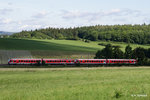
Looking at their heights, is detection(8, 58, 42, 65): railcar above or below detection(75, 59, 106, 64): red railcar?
above

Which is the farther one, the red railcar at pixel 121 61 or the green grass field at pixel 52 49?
the green grass field at pixel 52 49

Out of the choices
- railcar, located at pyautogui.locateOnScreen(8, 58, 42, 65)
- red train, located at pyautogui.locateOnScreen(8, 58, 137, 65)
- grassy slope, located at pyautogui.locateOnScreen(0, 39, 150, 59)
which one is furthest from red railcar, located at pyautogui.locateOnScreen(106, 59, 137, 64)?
grassy slope, located at pyautogui.locateOnScreen(0, 39, 150, 59)

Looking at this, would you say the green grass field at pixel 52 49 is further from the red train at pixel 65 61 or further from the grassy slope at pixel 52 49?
the red train at pixel 65 61

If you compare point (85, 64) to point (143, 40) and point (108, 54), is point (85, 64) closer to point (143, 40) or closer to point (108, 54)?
point (108, 54)

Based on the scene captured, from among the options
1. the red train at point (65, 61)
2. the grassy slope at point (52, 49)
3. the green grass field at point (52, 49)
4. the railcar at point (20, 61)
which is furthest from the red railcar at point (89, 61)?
the grassy slope at point (52, 49)

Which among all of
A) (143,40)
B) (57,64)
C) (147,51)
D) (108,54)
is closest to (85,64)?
(57,64)

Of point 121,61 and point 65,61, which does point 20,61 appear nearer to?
point 65,61

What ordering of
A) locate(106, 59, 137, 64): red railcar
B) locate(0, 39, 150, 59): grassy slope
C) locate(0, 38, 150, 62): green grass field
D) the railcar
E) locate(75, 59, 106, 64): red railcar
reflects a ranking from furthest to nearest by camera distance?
locate(0, 39, 150, 59): grassy slope
locate(0, 38, 150, 62): green grass field
locate(106, 59, 137, 64): red railcar
locate(75, 59, 106, 64): red railcar
the railcar

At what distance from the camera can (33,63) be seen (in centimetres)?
5572

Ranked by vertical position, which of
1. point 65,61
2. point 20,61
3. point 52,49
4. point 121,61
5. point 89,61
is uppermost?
point 20,61

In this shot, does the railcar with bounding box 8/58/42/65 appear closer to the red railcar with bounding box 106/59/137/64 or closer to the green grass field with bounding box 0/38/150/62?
the red railcar with bounding box 106/59/137/64

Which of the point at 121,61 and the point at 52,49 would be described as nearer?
Result: the point at 121,61

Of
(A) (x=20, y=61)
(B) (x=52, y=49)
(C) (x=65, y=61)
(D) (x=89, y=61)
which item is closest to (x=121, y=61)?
(D) (x=89, y=61)

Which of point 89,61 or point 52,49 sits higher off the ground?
point 52,49
